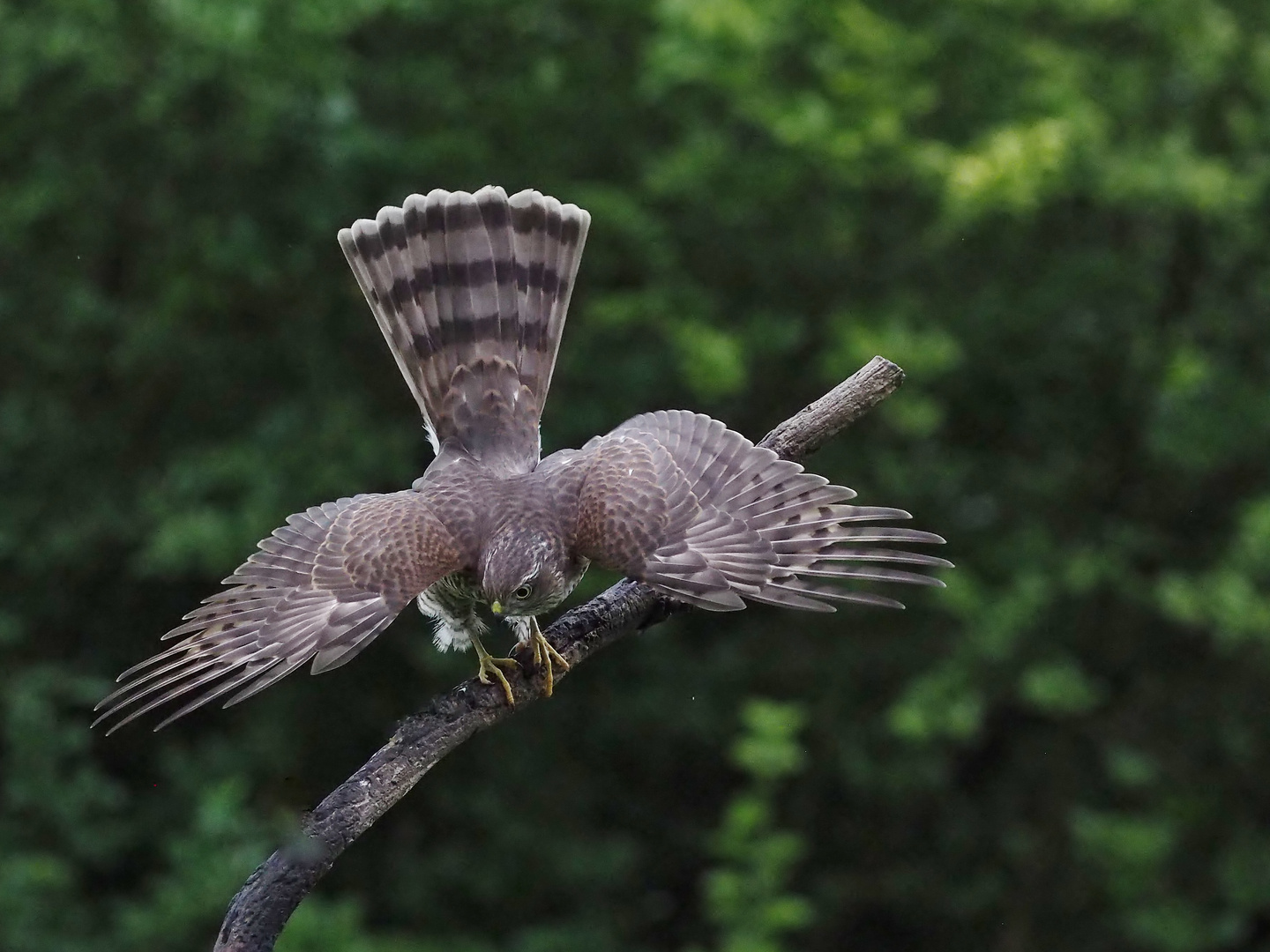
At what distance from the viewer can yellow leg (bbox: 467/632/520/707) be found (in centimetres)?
344

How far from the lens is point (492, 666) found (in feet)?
12.2

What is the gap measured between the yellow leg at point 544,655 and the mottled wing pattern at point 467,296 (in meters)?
0.71

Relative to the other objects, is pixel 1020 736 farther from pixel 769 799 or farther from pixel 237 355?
pixel 237 355

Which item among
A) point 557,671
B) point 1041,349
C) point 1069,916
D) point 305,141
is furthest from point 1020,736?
point 557,671

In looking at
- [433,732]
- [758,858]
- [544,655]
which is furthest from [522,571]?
[758,858]

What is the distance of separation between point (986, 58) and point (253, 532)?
13.3ft

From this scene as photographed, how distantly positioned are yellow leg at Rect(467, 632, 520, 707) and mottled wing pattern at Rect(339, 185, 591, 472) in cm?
67

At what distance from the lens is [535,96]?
7832 millimetres

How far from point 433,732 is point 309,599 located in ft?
1.59

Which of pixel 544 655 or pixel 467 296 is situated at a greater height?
pixel 467 296

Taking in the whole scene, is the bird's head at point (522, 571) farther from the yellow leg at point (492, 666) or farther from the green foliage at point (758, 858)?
the green foliage at point (758, 858)

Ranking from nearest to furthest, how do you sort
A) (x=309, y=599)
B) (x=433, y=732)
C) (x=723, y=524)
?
(x=433, y=732), (x=309, y=599), (x=723, y=524)

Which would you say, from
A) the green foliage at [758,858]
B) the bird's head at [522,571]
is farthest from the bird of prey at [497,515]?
the green foliage at [758,858]

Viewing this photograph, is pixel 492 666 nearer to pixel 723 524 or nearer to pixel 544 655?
pixel 544 655
